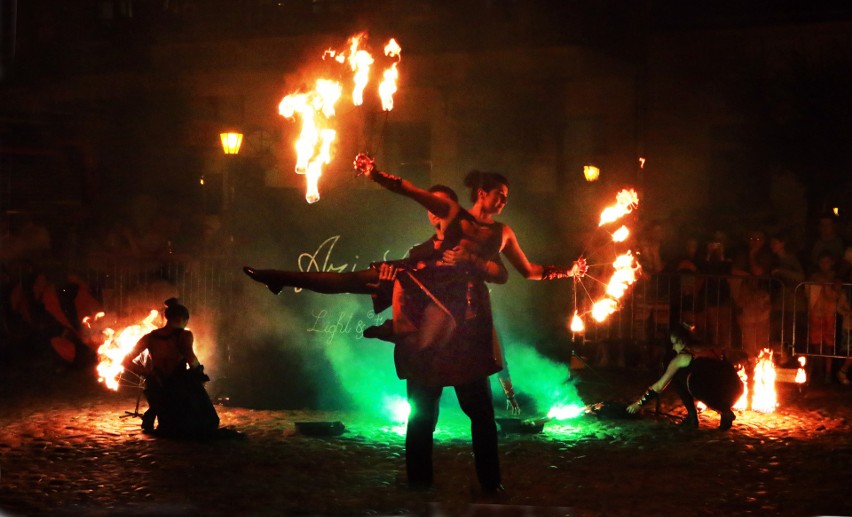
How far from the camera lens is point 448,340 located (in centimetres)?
670

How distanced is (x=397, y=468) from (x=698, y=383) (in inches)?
129

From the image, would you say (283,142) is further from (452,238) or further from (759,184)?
(452,238)

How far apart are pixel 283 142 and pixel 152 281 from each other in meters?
8.24

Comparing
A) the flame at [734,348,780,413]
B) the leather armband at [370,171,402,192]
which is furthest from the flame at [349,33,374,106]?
the flame at [734,348,780,413]

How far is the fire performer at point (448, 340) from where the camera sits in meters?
6.67

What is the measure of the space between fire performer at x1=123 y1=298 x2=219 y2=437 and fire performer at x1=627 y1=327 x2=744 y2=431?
3.87 meters

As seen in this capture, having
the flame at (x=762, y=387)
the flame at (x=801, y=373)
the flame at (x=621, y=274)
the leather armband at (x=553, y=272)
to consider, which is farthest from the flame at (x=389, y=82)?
the flame at (x=801, y=373)

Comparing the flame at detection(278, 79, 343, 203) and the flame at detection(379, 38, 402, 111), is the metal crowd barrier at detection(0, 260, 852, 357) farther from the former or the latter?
the flame at detection(379, 38, 402, 111)

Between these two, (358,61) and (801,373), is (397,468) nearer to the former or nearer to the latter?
(358,61)

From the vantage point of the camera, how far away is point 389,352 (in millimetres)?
10516

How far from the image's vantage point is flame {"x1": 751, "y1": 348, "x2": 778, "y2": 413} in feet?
32.9

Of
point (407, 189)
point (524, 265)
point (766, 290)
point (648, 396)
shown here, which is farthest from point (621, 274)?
point (766, 290)

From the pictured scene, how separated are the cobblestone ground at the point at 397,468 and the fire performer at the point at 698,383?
17 cm

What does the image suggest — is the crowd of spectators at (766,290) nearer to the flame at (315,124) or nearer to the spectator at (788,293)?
the spectator at (788,293)
